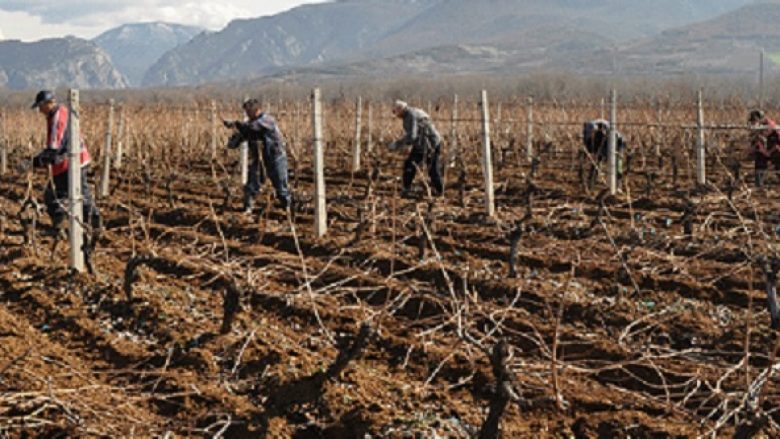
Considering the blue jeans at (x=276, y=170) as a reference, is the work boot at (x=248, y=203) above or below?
below

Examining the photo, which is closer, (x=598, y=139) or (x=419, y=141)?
(x=419, y=141)

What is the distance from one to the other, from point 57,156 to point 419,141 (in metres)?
4.62

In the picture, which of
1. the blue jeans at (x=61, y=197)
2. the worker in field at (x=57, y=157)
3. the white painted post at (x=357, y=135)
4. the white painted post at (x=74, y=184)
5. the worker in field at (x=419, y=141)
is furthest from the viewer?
the white painted post at (x=357, y=135)

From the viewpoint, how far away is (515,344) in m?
4.97

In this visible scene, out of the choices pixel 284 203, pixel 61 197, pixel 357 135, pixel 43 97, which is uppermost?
pixel 43 97

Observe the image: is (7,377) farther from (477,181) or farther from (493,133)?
(493,133)

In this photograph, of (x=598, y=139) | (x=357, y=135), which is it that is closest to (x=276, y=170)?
(x=598, y=139)

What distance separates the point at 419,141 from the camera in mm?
10523

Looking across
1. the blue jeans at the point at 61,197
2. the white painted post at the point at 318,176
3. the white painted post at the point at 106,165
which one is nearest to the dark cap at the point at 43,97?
the blue jeans at the point at 61,197

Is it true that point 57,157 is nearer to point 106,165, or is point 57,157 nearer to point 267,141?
point 267,141

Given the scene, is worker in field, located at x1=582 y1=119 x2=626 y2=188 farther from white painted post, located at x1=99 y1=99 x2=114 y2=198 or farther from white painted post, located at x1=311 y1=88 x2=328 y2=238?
white painted post, located at x1=99 y1=99 x2=114 y2=198

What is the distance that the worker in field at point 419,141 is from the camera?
406 inches

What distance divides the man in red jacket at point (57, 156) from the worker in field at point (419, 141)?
3.84 metres

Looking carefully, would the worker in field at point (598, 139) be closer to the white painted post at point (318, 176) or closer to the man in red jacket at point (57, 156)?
the white painted post at point (318, 176)
